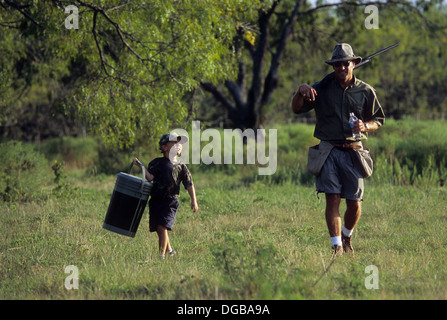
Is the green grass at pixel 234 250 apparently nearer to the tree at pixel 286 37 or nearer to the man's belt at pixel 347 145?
the man's belt at pixel 347 145

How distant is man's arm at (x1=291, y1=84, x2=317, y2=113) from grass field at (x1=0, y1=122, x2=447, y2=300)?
52.3 inches

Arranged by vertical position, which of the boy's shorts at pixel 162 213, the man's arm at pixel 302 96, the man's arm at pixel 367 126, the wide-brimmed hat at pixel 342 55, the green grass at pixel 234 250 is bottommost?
the green grass at pixel 234 250

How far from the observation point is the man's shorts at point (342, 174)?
664 cm

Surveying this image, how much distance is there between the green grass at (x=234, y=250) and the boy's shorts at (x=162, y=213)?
1.14 ft

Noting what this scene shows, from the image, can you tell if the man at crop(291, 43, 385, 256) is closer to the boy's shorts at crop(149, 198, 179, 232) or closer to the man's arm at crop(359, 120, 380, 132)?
the man's arm at crop(359, 120, 380, 132)

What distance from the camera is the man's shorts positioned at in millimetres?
6641

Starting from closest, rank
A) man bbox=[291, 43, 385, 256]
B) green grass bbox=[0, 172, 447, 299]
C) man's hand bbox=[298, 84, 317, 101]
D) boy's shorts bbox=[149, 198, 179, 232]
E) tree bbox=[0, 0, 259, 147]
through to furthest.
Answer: green grass bbox=[0, 172, 447, 299] → man's hand bbox=[298, 84, 317, 101] → man bbox=[291, 43, 385, 256] → boy's shorts bbox=[149, 198, 179, 232] → tree bbox=[0, 0, 259, 147]

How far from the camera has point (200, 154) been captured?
18.4 metres

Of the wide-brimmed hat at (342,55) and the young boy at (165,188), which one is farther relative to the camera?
the young boy at (165,188)

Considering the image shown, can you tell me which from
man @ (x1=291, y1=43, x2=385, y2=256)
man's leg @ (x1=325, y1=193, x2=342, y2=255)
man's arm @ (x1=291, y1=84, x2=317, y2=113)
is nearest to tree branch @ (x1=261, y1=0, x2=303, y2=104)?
man @ (x1=291, y1=43, x2=385, y2=256)

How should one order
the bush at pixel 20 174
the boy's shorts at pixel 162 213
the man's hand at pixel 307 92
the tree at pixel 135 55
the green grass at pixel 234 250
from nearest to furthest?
the green grass at pixel 234 250
the man's hand at pixel 307 92
the boy's shorts at pixel 162 213
the tree at pixel 135 55
the bush at pixel 20 174

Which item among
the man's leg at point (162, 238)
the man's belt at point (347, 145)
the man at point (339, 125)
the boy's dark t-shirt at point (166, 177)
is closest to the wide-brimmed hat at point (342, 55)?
the man at point (339, 125)

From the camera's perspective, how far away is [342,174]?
6.72 metres

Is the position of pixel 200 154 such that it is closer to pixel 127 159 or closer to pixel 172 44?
pixel 127 159
